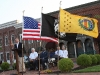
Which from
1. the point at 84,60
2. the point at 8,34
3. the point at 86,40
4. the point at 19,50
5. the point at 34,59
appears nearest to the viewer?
the point at 19,50

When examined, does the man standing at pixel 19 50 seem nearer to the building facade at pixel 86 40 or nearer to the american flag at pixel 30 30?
the american flag at pixel 30 30

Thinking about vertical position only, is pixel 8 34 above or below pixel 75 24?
above

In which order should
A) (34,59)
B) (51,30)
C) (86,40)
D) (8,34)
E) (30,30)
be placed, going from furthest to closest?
(8,34)
(86,40)
(34,59)
(30,30)
(51,30)

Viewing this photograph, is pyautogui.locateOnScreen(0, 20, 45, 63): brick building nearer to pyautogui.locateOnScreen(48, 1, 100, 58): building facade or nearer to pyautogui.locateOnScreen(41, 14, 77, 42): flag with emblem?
pyautogui.locateOnScreen(48, 1, 100, 58): building facade

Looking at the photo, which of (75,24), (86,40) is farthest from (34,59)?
(86,40)

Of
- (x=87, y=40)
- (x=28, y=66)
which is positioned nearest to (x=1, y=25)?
(x=87, y=40)

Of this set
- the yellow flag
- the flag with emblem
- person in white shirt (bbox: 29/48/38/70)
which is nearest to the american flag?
the flag with emblem

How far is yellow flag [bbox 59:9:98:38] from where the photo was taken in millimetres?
12648

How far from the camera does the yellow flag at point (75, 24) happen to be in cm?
1265

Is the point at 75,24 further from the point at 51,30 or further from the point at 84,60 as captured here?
the point at 84,60

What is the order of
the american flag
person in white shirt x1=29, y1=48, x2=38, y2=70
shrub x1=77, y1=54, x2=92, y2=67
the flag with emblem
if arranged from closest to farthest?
the flag with emblem → the american flag → shrub x1=77, y1=54, x2=92, y2=67 → person in white shirt x1=29, y1=48, x2=38, y2=70

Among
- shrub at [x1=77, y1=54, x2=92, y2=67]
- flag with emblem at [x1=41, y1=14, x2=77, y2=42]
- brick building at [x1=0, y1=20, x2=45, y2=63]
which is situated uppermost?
brick building at [x1=0, y1=20, x2=45, y2=63]

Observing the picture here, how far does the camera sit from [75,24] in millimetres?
13070

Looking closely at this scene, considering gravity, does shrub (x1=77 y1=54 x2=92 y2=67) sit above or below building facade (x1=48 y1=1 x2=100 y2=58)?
below
